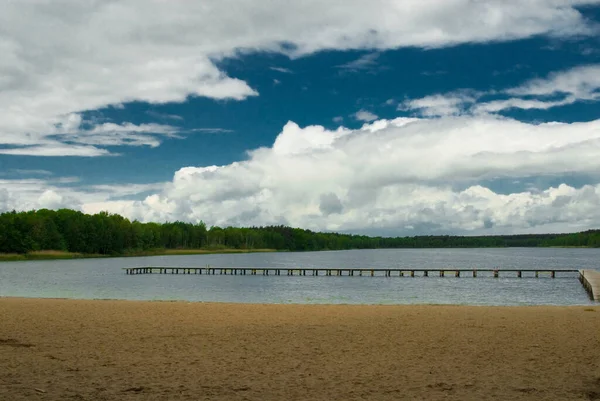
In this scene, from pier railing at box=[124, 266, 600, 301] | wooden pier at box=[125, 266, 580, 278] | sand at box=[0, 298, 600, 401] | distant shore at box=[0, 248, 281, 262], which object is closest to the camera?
sand at box=[0, 298, 600, 401]

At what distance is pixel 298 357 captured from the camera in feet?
46.4

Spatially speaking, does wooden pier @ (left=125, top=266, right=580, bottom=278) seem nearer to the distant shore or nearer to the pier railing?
the pier railing

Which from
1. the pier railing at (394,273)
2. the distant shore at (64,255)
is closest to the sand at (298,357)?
the pier railing at (394,273)

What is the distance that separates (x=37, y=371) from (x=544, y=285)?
5541 cm

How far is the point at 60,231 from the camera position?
131m

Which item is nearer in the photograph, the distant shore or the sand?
the sand

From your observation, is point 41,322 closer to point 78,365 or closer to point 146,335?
point 146,335

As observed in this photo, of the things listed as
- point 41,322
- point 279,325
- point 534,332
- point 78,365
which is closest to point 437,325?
point 534,332

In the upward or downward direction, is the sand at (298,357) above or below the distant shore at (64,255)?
above

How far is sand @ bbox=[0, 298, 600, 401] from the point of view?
10617 millimetres

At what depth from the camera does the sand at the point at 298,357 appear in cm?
1062

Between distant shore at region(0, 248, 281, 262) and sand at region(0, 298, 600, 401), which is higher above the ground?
sand at region(0, 298, 600, 401)

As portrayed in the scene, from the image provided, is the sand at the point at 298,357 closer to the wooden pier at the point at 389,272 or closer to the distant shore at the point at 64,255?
the wooden pier at the point at 389,272

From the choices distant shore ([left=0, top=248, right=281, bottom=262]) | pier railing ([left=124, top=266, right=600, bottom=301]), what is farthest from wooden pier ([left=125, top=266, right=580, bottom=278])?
distant shore ([left=0, top=248, right=281, bottom=262])
